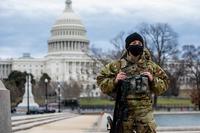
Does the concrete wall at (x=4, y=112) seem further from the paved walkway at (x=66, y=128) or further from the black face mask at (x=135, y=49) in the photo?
the paved walkway at (x=66, y=128)

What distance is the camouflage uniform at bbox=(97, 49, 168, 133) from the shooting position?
5598mm

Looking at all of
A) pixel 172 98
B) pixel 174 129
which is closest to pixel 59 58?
pixel 172 98

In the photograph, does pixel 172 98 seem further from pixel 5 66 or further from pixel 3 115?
pixel 3 115

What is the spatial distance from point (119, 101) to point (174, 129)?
15055mm

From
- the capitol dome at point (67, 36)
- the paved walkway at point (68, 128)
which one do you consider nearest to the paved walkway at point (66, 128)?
the paved walkway at point (68, 128)

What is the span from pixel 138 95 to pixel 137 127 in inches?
11.6

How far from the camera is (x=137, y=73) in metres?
5.68

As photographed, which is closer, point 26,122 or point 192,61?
point 26,122

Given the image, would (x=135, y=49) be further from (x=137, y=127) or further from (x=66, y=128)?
(x=66, y=128)

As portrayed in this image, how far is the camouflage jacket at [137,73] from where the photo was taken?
563 centimetres

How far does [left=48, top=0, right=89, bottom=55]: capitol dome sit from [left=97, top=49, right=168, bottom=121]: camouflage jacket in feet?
543

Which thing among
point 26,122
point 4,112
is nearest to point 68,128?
point 26,122

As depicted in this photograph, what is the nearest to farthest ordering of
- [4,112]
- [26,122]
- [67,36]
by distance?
1. [4,112]
2. [26,122]
3. [67,36]

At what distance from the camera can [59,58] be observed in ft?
573
